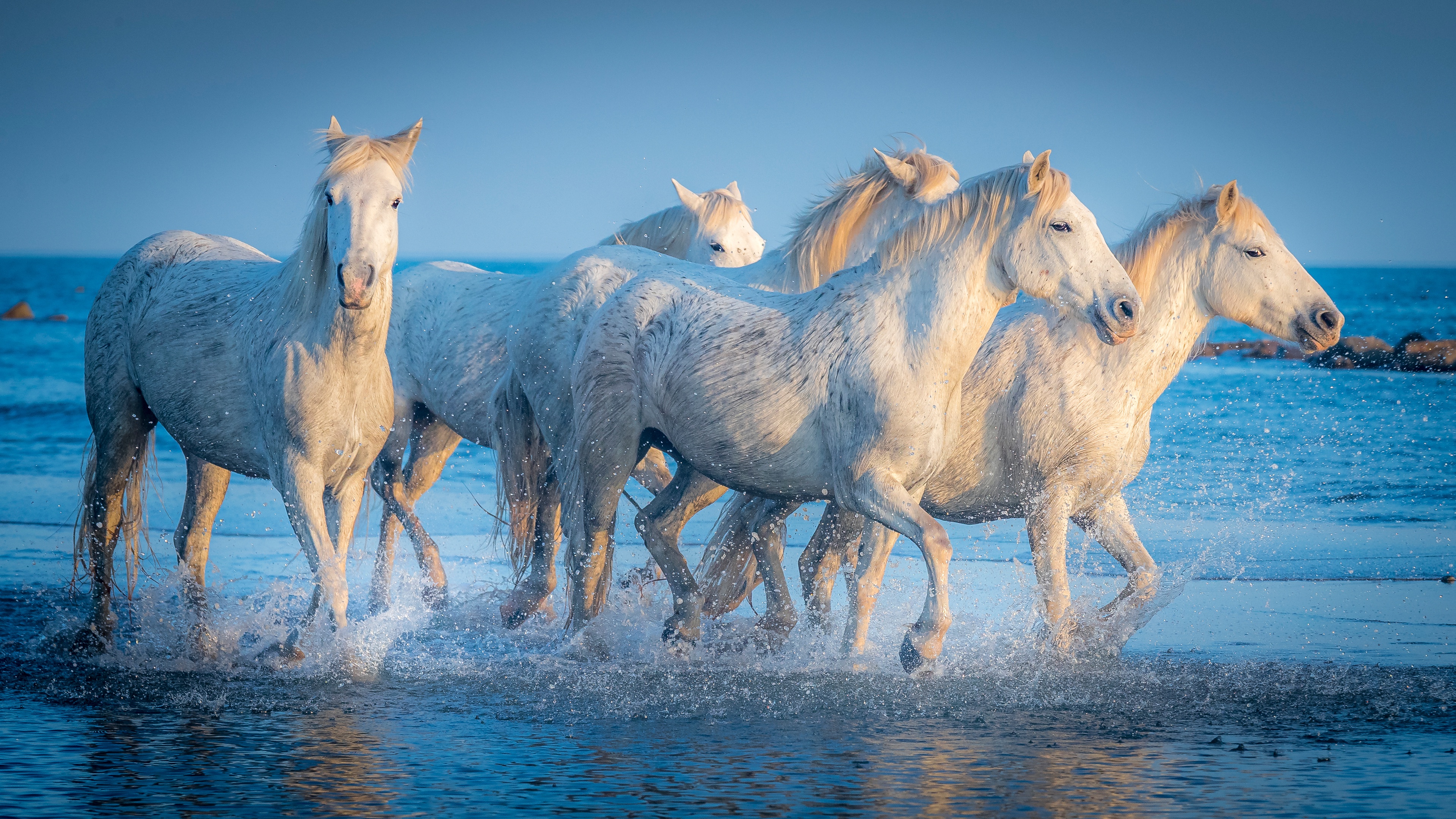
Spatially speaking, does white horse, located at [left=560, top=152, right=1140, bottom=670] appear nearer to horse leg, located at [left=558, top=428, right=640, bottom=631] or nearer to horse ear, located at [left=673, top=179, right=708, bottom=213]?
horse leg, located at [left=558, top=428, right=640, bottom=631]

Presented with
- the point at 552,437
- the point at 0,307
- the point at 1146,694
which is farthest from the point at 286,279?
the point at 0,307

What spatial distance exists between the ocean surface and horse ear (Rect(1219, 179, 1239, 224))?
69 cm

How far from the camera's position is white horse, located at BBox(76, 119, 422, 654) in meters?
5.48

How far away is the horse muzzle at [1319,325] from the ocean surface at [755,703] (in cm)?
57

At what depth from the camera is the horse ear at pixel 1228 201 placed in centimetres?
630

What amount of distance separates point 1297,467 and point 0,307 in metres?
55.4

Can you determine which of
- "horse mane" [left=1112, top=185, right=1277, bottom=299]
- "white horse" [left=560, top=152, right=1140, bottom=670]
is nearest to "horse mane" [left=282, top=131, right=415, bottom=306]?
"white horse" [left=560, top=152, right=1140, bottom=670]

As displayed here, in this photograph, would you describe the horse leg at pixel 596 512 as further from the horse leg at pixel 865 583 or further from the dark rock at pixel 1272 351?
the dark rock at pixel 1272 351

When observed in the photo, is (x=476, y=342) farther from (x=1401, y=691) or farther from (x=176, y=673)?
(x=1401, y=691)

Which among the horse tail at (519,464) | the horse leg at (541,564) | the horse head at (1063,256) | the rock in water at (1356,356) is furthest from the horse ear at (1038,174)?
the rock in water at (1356,356)

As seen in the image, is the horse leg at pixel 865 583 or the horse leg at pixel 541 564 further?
the horse leg at pixel 541 564

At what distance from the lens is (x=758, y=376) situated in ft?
18.5

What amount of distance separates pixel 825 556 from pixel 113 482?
140 inches

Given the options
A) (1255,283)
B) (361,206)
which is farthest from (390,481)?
(1255,283)
